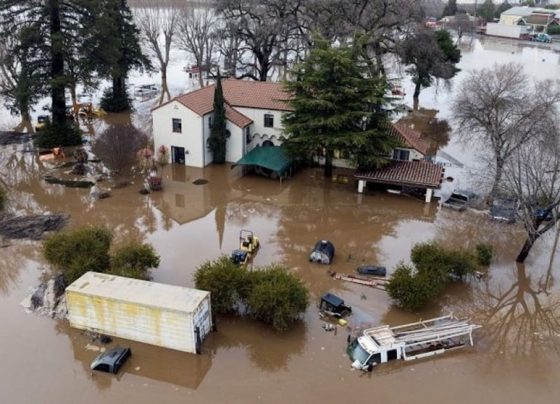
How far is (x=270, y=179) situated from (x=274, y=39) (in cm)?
2469

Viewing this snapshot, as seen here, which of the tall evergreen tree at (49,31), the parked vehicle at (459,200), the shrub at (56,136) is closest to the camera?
the parked vehicle at (459,200)

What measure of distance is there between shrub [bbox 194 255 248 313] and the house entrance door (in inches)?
735

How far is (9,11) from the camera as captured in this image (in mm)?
37625

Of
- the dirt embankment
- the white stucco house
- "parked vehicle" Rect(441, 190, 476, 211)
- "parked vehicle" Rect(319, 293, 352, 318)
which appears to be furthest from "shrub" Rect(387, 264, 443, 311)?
the dirt embankment

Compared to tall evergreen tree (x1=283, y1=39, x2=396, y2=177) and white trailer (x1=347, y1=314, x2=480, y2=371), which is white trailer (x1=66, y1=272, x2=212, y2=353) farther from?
tall evergreen tree (x1=283, y1=39, x2=396, y2=177)

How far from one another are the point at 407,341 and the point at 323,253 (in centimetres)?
707

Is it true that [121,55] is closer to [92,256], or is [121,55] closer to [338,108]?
[338,108]

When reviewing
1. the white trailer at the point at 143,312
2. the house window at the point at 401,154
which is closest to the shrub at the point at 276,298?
the white trailer at the point at 143,312

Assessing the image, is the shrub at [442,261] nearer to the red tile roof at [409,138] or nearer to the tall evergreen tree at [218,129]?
the red tile roof at [409,138]

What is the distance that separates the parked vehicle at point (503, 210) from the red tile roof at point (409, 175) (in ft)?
11.7

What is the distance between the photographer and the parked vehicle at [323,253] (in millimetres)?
24500

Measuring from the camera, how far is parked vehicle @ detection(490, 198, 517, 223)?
29439mm

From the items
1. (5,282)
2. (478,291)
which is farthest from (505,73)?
(5,282)

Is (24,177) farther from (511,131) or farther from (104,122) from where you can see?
(511,131)
